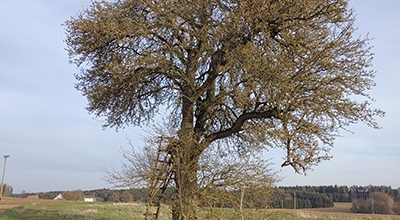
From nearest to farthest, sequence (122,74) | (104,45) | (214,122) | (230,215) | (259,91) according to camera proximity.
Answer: (230,215) < (259,91) < (122,74) < (104,45) < (214,122)

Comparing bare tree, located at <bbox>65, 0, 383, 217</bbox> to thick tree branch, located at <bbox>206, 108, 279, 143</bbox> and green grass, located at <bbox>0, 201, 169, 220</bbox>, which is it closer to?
thick tree branch, located at <bbox>206, 108, 279, 143</bbox>

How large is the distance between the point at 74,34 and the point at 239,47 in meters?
5.58

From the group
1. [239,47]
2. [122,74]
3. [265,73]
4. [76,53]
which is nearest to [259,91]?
[265,73]

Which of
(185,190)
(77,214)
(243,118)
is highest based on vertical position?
(243,118)

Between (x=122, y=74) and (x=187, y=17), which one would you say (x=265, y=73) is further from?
(x=122, y=74)

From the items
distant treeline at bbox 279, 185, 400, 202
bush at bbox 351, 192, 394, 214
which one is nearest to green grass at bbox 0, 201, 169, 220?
Result: bush at bbox 351, 192, 394, 214

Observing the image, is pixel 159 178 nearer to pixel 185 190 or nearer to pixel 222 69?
pixel 185 190

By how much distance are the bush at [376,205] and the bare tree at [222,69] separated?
36758 mm

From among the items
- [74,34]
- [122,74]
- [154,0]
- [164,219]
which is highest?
[154,0]

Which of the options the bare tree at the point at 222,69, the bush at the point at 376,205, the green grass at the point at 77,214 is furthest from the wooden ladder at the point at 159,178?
the bush at the point at 376,205

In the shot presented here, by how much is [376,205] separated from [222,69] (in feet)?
132

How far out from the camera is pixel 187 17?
10.8m

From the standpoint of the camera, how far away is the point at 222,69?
10.8 metres

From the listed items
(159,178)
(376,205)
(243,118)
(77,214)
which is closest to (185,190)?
(159,178)
